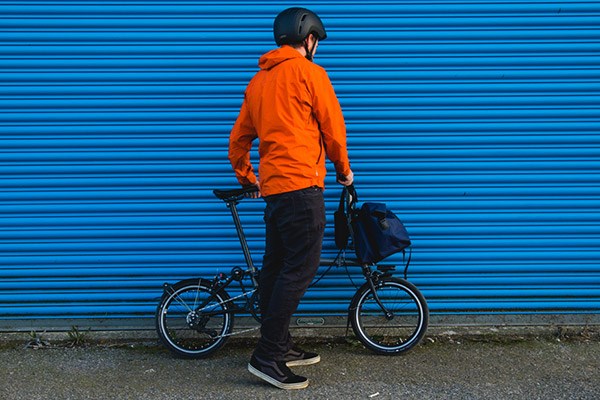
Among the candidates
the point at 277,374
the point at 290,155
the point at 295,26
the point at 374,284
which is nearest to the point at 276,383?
the point at 277,374

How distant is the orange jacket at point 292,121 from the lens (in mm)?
4102

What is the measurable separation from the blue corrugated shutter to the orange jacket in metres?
0.91

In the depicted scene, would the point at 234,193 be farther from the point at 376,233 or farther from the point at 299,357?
the point at 299,357

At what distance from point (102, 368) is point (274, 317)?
1.38 meters

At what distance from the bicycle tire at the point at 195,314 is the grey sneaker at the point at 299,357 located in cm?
51

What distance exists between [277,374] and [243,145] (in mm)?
1550

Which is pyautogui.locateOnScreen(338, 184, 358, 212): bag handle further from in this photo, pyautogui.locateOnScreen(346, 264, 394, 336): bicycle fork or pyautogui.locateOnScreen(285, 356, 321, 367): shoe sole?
pyautogui.locateOnScreen(285, 356, 321, 367): shoe sole

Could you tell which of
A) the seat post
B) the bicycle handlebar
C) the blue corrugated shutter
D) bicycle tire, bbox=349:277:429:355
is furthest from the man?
the blue corrugated shutter

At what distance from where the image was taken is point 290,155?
4113mm

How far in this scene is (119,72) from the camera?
5.05 meters

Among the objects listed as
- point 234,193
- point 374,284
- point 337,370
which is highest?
point 234,193

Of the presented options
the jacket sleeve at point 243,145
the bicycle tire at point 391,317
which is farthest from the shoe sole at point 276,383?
the jacket sleeve at point 243,145

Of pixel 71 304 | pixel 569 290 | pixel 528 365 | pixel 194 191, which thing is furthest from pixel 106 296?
pixel 569 290

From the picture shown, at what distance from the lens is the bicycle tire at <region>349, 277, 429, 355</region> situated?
4.88 m
